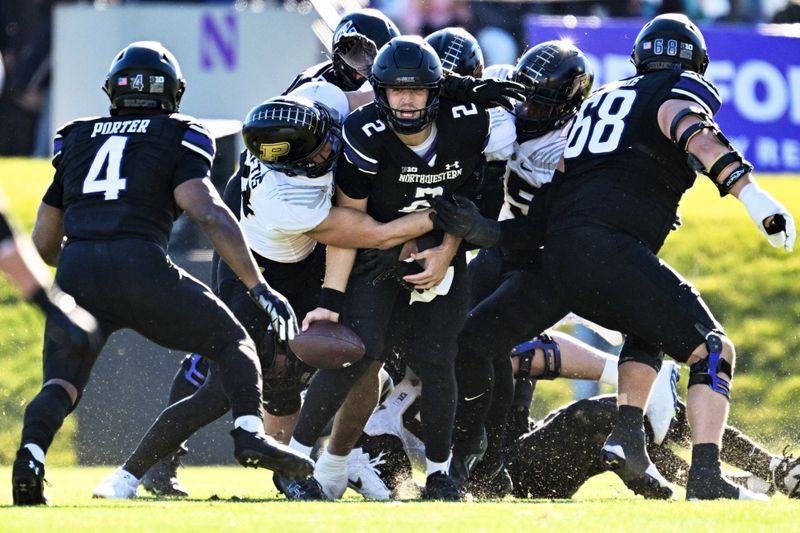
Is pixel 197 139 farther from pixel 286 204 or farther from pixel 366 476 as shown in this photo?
pixel 366 476

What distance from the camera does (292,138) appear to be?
6562 millimetres

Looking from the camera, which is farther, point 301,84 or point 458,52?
point 301,84

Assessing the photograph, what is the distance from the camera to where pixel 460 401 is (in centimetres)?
714

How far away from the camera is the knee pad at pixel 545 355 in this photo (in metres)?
7.86

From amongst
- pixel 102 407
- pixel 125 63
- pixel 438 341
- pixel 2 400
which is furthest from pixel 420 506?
pixel 2 400

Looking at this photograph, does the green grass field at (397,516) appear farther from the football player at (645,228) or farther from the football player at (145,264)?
the football player at (645,228)

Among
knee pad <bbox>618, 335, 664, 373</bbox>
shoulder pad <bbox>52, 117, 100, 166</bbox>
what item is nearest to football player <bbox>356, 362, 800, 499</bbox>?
knee pad <bbox>618, 335, 664, 373</bbox>

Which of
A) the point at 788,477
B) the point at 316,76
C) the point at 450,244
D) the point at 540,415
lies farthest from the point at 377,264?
the point at 540,415

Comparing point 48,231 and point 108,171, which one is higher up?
point 108,171

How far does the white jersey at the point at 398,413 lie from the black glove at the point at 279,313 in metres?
1.55

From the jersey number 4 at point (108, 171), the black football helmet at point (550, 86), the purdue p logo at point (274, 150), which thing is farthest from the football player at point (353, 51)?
the jersey number 4 at point (108, 171)

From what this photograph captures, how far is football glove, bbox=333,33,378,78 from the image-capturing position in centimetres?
751

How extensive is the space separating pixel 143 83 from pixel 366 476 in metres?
2.09

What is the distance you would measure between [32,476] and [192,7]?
7.92 meters
